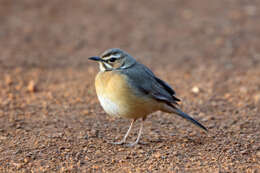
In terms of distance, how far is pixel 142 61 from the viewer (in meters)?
11.8

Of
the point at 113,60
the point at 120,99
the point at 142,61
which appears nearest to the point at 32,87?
the point at 113,60

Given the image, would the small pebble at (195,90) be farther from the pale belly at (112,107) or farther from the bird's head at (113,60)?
the pale belly at (112,107)

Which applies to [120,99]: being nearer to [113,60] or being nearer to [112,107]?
[112,107]

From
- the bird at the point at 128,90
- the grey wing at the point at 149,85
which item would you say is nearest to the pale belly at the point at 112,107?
the bird at the point at 128,90

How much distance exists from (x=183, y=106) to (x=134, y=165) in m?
2.93

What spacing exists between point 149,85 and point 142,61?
5.36 metres

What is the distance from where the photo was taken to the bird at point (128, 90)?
6.20 metres

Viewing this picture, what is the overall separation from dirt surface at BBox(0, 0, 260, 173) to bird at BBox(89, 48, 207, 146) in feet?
1.94

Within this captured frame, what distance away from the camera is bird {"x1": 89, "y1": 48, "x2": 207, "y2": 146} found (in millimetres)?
6203

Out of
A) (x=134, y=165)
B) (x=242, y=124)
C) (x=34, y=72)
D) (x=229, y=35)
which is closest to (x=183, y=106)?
(x=242, y=124)

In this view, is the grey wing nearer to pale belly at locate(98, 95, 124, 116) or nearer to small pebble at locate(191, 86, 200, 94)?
pale belly at locate(98, 95, 124, 116)

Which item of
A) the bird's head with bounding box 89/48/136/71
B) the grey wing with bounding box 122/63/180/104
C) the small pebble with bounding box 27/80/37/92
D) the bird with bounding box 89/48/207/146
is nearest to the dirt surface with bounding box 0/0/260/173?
the small pebble with bounding box 27/80/37/92

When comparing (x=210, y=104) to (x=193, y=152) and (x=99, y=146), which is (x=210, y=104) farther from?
(x=99, y=146)

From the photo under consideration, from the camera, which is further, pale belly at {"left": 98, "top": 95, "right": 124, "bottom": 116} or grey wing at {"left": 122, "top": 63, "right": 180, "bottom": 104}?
grey wing at {"left": 122, "top": 63, "right": 180, "bottom": 104}
